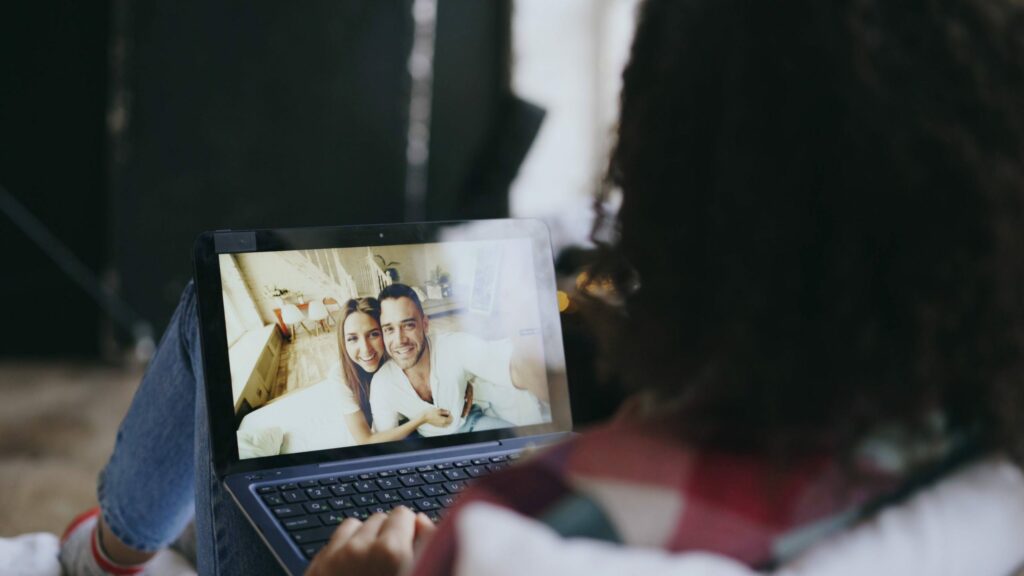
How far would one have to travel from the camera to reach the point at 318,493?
0.75m

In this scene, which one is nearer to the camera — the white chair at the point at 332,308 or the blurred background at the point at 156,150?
the white chair at the point at 332,308

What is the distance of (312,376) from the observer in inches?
32.1

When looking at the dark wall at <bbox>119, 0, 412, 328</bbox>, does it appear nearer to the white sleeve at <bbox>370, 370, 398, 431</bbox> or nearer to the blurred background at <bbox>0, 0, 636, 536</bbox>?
the blurred background at <bbox>0, 0, 636, 536</bbox>

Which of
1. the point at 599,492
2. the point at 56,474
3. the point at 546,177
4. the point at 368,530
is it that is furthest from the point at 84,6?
the point at 599,492

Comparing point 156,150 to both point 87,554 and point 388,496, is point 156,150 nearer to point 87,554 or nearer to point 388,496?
point 87,554

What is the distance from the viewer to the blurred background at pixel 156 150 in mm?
2750

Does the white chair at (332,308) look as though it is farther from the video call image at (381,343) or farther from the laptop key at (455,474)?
the laptop key at (455,474)

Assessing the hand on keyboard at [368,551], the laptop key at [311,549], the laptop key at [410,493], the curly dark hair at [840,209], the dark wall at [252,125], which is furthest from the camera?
the dark wall at [252,125]

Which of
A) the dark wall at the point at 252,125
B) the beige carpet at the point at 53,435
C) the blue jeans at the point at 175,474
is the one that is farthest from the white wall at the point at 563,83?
the blue jeans at the point at 175,474

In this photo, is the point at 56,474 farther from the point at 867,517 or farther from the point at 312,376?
the point at 867,517

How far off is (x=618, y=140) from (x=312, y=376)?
0.45m

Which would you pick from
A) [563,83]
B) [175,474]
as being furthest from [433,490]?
[563,83]

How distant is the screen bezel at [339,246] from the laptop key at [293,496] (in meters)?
0.05

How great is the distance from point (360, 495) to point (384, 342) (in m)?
0.15
